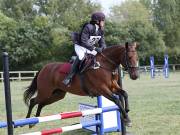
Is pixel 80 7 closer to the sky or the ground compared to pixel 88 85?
closer to the sky

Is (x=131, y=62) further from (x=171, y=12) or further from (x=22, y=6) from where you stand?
(x=22, y=6)

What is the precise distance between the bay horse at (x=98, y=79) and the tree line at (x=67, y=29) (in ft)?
80.5

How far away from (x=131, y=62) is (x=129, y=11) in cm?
6373

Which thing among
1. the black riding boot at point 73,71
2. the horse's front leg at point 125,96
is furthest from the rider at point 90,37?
the horse's front leg at point 125,96

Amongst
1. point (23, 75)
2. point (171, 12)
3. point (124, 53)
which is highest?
point (171, 12)

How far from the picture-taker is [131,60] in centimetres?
769

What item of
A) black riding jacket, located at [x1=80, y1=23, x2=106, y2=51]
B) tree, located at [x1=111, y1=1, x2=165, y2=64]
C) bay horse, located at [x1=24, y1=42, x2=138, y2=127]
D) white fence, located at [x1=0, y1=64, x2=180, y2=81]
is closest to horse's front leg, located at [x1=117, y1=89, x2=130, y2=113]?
bay horse, located at [x1=24, y1=42, x2=138, y2=127]

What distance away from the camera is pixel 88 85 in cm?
827

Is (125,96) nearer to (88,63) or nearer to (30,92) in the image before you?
(88,63)

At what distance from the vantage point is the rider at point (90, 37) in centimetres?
822

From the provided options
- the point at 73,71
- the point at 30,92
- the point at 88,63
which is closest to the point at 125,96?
the point at 88,63

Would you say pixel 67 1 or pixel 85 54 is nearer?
pixel 85 54

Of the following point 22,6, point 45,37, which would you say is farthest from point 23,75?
point 22,6

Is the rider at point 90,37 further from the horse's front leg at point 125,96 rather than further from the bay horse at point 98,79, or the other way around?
the horse's front leg at point 125,96
